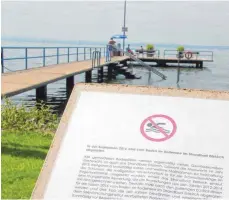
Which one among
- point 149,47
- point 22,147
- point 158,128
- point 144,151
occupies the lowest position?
point 149,47

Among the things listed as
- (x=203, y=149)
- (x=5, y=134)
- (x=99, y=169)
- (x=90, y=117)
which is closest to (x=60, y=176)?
(x=99, y=169)

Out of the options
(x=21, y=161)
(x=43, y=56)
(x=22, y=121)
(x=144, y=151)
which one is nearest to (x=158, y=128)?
(x=144, y=151)

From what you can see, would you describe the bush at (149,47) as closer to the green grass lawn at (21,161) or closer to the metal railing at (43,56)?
the metal railing at (43,56)

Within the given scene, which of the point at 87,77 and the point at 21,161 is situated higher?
the point at 21,161

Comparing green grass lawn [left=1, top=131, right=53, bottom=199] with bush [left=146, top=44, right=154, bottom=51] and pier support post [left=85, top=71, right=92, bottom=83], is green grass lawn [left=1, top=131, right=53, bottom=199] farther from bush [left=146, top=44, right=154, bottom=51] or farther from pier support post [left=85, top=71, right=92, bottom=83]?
bush [left=146, top=44, right=154, bottom=51]

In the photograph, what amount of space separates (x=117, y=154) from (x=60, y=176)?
445mm

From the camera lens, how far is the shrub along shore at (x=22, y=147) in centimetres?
507

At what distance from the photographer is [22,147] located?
684cm

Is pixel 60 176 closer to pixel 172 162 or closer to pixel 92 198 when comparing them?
pixel 92 198

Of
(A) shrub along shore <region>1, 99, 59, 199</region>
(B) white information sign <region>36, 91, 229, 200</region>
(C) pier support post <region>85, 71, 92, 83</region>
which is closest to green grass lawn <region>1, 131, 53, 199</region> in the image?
(A) shrub along shore <region>1, 99, 59, 199</region>

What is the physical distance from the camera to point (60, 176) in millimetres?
3461

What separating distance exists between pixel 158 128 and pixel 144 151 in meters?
0.22

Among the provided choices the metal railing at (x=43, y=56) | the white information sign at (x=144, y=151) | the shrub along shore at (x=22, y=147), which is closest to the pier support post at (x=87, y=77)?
the metal railing at (x=43, y=56)

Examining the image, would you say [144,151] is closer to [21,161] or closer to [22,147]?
[21,161]
